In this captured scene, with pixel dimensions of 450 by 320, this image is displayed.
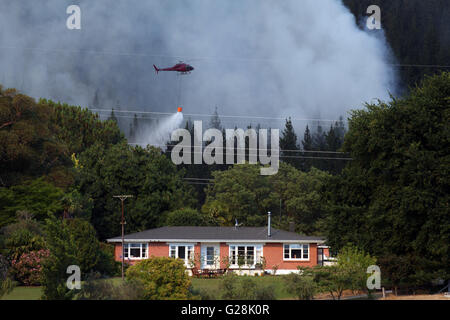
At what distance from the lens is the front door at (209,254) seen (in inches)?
2144

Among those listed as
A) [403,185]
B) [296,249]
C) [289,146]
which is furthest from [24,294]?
[289,146]

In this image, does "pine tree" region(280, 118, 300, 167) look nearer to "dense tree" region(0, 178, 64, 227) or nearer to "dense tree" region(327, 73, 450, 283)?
"dense tree" region(0, 178, 64, 227)

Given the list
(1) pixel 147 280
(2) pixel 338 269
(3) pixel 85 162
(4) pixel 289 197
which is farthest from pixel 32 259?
(4) pixel 289 197

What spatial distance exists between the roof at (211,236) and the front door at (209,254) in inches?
28.9

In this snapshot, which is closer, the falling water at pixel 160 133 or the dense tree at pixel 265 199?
the dense tree at pixel 265 199

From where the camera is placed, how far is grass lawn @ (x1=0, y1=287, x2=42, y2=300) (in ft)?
114

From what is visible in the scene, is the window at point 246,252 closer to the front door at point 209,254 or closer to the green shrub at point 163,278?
the front door at point 209,254

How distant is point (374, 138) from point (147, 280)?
18.2 metres

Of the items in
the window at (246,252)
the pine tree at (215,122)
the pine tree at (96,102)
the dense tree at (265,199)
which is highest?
the pine tree at (96,102)

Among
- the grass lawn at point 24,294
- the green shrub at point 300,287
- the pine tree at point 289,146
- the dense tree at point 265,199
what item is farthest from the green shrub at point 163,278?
the pine tree at point 289,146

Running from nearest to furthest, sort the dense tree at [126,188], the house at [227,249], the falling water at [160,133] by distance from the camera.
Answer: the house at [227,249] < the dense tree at [126,188] < the falling water at [160,133]

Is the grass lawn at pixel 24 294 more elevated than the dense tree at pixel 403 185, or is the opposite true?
the dense tree at pixel 403 185

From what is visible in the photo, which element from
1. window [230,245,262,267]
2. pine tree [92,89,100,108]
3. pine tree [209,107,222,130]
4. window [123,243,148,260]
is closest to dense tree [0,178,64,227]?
window [123,243,148,260]

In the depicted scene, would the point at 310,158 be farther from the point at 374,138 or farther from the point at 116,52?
the point at 374,138
